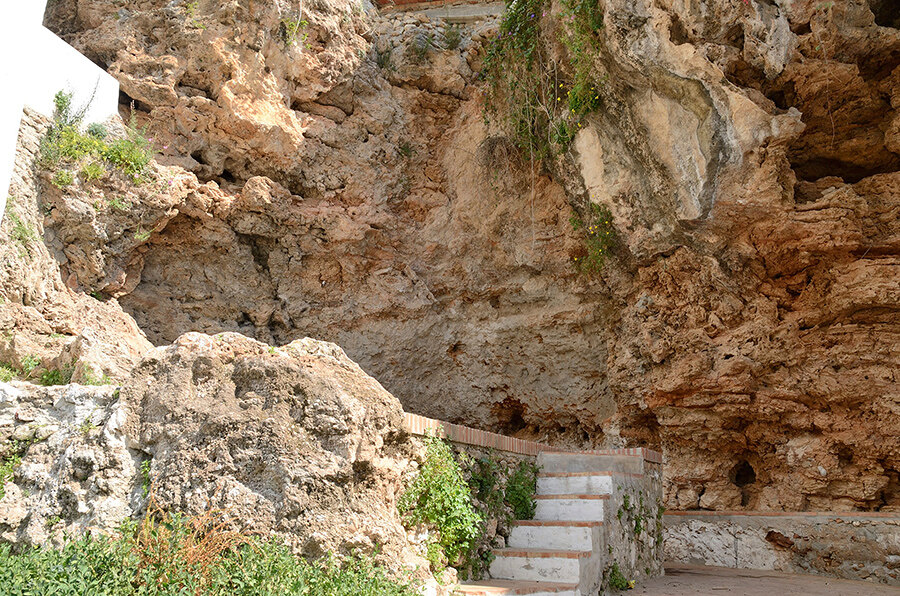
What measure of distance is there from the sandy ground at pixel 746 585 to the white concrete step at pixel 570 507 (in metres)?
0.73

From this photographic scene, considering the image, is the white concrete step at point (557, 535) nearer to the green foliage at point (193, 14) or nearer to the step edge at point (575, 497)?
the step edge at point (575, 497)

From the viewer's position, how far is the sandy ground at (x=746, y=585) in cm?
585

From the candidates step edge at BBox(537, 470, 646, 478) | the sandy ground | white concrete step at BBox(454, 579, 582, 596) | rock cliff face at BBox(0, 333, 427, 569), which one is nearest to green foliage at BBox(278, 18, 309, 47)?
rock cliff face at BBox(0, 333, 427, 569)

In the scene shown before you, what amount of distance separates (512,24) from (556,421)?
603cm

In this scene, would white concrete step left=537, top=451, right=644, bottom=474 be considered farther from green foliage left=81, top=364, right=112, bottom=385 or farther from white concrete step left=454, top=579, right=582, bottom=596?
green foliage left=81, top=364, right=112, bottom=385

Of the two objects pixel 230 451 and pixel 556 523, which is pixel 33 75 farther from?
pixel 556 523

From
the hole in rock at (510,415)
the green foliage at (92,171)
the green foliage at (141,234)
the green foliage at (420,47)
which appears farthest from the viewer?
the green foliage at (420,47)

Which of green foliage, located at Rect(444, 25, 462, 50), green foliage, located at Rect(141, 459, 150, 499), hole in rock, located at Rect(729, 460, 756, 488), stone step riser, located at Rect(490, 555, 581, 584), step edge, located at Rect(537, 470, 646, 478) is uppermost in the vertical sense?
green foliage, located at Rect(444, 25, 462, 50)

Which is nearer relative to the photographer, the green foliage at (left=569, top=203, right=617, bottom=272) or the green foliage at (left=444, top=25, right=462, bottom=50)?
the green foliage at (left=569, top=203, right=617, bottom=272)

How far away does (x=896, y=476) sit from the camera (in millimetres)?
7688

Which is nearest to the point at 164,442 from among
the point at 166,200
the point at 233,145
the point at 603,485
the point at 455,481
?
the point at 455,481

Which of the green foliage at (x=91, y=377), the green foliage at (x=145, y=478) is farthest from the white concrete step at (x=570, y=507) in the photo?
the green foliage at (x=91, y=377)

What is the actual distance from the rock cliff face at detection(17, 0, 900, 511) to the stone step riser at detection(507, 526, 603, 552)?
3.88 m

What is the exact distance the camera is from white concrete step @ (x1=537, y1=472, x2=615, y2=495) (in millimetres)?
5785
